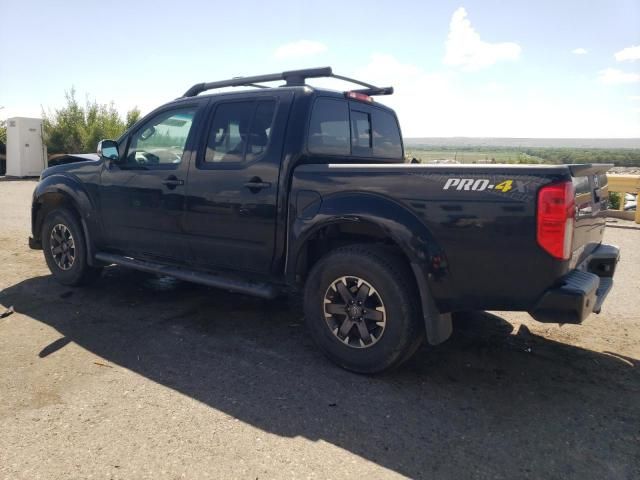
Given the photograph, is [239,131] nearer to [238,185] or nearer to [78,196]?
[238,185]

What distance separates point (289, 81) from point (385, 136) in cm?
124

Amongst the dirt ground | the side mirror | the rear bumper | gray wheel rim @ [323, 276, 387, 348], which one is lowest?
the dirt ground

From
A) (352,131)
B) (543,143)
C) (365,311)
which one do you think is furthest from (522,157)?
(543,143)

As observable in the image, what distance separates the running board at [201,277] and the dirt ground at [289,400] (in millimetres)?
437

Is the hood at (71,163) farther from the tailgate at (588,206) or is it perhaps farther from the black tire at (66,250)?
the tailgate at (588,206)

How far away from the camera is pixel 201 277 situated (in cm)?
447

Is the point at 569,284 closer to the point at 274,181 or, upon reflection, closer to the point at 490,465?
the point at 490,465

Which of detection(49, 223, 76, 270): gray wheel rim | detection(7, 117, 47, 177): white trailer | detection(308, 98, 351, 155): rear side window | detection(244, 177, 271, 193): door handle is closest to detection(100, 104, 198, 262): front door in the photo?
detection(49, 223, 76, 270): gray wheel rim

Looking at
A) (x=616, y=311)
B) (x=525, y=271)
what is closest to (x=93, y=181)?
(x=525, y=271)

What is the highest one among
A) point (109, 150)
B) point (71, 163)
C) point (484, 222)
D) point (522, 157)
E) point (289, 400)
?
point (522, 157)

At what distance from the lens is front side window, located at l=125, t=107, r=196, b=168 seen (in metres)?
4.70

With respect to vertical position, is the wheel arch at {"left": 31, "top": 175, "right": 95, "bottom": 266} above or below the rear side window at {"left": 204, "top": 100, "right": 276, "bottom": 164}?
below

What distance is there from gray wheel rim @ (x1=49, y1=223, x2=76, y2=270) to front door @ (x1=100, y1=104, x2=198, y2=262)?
652mm

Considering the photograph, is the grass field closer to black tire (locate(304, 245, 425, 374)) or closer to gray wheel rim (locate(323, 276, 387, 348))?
black tire (locate(304, 245, 425, 374))
